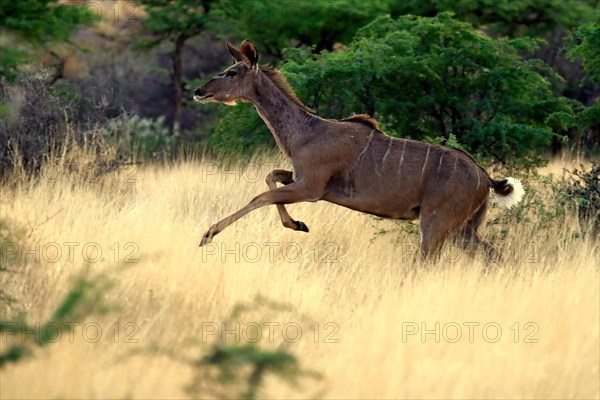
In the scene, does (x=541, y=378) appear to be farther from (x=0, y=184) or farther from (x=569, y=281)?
(x=0, y=184)

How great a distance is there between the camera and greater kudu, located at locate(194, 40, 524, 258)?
9180 millimetres

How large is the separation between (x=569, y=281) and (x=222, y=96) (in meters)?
3.53

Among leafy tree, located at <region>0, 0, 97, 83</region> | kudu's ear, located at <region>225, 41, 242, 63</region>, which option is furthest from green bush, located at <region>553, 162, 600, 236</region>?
leafy tree, located at <region>0, 0, 97, 83</region>

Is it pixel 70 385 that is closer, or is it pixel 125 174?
pixel 70 385

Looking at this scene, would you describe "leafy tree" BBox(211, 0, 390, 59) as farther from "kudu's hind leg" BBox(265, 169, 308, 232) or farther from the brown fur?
"kudu's hind leg" BBox(265, 169, 308, 232)

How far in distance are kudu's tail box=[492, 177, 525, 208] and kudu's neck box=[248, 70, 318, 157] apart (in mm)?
1723

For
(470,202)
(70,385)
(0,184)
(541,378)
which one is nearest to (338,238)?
(470,202)

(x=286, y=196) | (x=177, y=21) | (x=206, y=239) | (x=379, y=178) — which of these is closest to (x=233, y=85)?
(x=286, y=196)

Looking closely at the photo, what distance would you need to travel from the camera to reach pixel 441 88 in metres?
14.1

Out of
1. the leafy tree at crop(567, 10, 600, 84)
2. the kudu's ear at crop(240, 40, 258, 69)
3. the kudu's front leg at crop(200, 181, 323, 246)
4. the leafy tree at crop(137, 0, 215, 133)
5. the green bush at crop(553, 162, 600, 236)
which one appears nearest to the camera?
the kudu's front leg at crop(200, 181, 323, 246)

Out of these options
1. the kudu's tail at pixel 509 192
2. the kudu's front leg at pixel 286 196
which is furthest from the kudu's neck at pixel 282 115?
the kudu's tail at pixel 509 192

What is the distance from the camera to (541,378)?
627 cm

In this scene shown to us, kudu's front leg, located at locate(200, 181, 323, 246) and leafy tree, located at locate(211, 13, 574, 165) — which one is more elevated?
kudu's front leg, located at locate(200, 181, 323, 246)

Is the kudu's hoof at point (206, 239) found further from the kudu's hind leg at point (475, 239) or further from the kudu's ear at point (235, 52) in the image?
the kudu's hind leg at point (475, 239)
